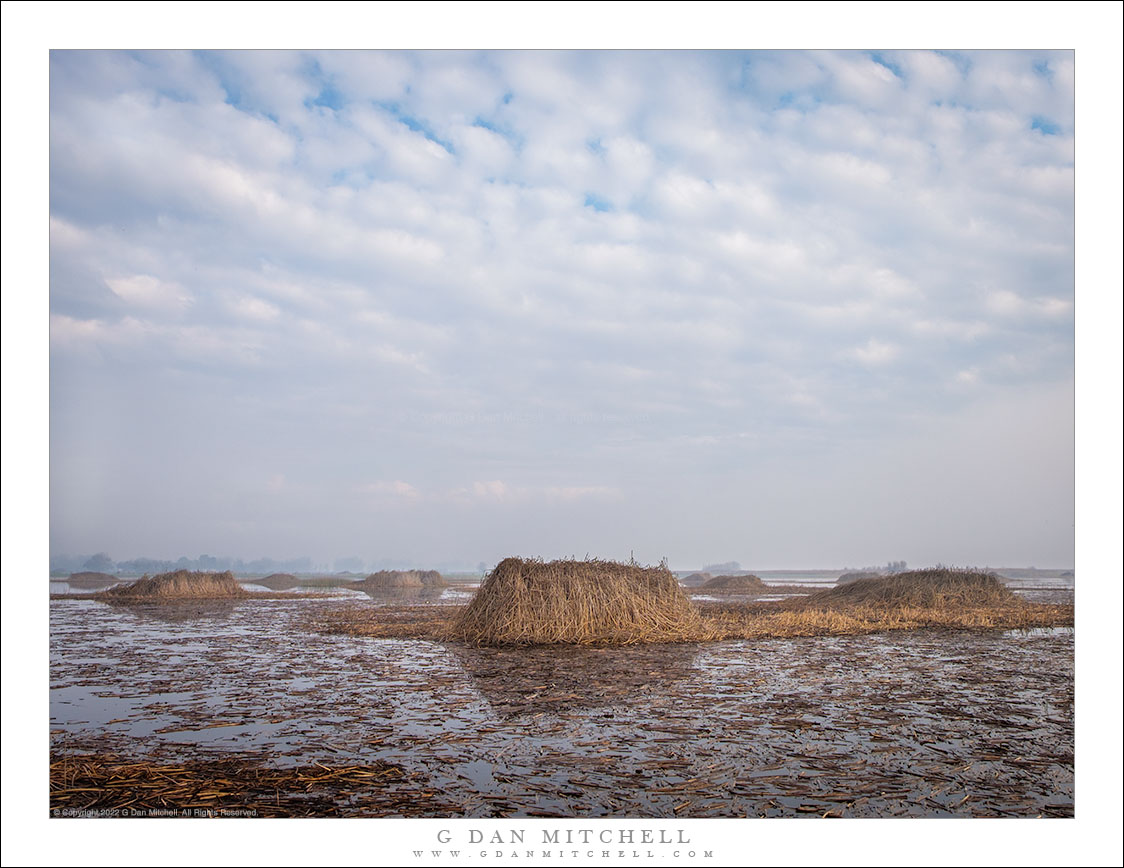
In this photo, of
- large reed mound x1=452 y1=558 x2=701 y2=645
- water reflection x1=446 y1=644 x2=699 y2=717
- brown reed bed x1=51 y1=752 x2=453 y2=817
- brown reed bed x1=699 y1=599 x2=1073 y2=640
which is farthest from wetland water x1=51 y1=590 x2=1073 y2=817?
brown reed bed x1=699 y1=599 x2=1073 y2=640

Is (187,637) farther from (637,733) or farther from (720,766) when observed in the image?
(720,766)

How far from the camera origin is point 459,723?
8.62 meters

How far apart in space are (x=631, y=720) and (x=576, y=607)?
8.38 metres

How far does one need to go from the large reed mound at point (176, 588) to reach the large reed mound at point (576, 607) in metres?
24.1

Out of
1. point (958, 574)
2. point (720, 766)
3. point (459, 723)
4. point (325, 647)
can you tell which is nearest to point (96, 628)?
point (325, 647)

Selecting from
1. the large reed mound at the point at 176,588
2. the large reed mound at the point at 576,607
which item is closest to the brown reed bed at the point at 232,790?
the large reed mound at the point at 576,607

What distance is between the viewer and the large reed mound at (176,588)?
35531 millimetres

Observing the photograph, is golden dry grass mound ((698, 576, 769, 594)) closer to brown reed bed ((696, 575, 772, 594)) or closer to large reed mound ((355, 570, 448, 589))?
brown reed bed ((696, 575, 772, 594))

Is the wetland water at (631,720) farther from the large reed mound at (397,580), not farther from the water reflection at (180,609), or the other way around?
the large reed mound at (397,580)

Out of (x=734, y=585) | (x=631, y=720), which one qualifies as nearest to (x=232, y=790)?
(x=631, y=720)

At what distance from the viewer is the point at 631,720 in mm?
8719

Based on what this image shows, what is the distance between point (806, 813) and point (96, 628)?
2181cm

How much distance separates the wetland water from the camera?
20.4 feet

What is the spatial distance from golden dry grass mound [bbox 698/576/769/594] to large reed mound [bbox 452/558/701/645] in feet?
92.4
